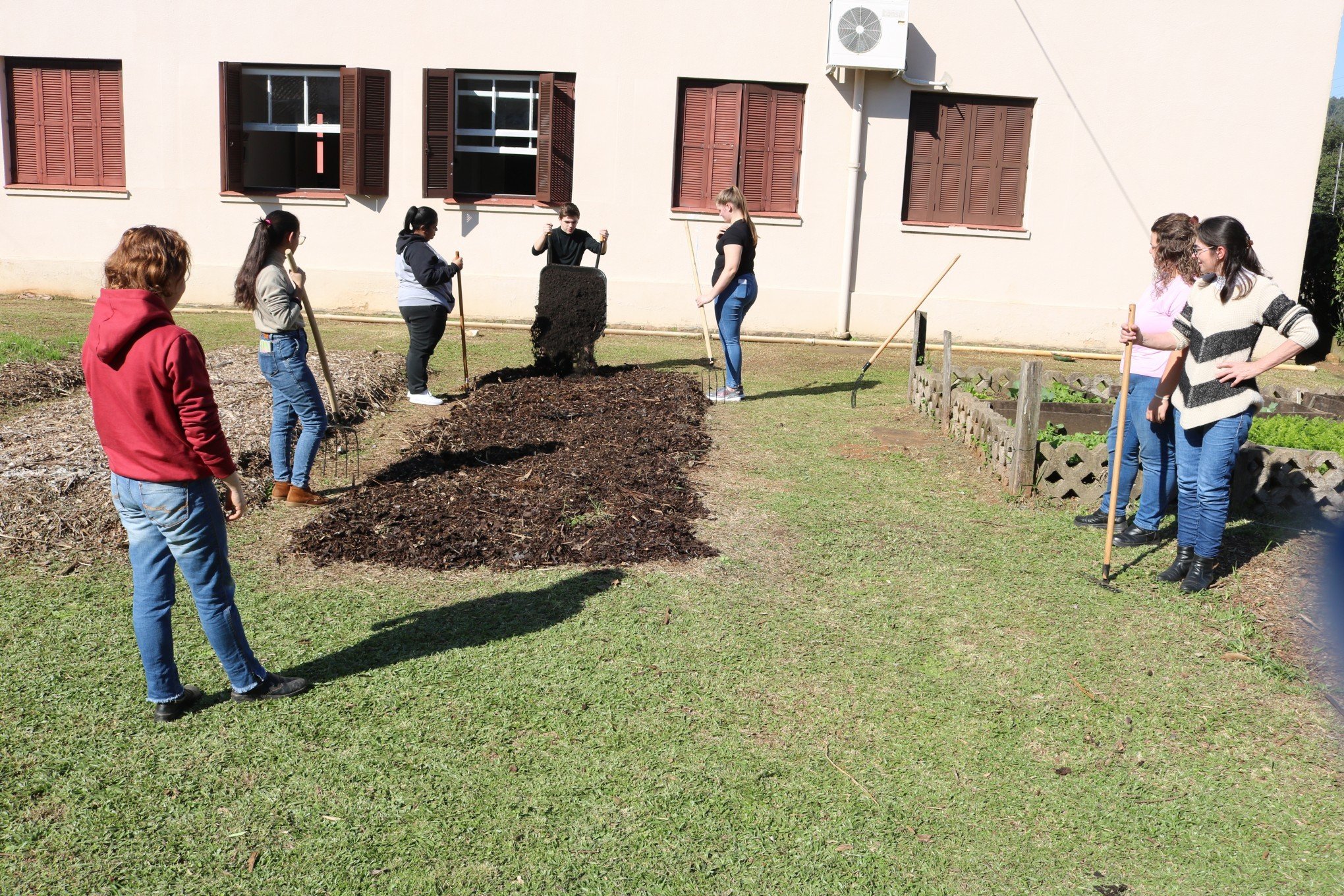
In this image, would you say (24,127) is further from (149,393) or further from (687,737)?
(687,737)

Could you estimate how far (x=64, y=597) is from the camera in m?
5.32

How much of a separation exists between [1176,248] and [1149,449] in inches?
46.1

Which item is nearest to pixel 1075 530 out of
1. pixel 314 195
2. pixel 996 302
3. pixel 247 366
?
pixel 247 366

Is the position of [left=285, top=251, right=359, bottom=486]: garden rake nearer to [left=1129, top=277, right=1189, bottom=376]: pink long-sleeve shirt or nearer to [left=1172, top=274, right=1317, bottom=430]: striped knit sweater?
[left=1129, top=277, right=1189, bottom=376]: pink long-sleeve shirt

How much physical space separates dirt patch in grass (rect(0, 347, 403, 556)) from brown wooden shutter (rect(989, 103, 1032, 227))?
8735 millimetres

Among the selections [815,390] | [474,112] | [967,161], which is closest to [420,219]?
[815,390]

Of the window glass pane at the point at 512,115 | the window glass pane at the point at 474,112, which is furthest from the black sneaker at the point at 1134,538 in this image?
the window glass pane at the point at 474,112

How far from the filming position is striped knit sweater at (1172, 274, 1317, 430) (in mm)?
5484

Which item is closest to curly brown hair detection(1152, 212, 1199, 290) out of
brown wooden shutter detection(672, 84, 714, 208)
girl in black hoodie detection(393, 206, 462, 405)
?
girl in black hoodie detection(393, 206, 462, 405)

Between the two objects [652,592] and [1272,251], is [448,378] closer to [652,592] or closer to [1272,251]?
[652,592]

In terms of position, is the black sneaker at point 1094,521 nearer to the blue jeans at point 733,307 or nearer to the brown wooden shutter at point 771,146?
the blue jeans at point 733,307

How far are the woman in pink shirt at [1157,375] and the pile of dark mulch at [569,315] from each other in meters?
5.64

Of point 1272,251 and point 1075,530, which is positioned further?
point 1272,251

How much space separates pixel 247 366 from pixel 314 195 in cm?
537
